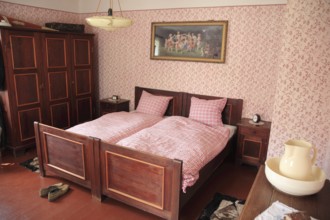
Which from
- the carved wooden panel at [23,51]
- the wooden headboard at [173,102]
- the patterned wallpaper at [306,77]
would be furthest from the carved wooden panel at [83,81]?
the patterned wallpaper at [306,77]

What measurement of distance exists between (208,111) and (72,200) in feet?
6.74

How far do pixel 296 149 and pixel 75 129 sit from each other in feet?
8.35

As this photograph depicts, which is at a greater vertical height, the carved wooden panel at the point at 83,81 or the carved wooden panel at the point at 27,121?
the carved wooden panel at the point at 83,81

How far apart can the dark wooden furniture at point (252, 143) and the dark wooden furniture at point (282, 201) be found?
6.46 feet

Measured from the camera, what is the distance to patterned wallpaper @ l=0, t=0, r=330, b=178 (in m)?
2.21

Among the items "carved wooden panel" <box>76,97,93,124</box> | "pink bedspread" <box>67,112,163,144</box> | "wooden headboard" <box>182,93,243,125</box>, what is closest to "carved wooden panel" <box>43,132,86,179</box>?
"pink bedspread" <box>67,112,163,144</box>

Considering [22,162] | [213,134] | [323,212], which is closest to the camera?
[323,212]

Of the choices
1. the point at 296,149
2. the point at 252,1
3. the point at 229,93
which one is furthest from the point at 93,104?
the point at 296,149

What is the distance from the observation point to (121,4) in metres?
4.28

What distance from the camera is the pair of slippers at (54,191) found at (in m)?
2.57

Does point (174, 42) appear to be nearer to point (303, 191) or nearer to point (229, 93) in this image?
point (229, 93)

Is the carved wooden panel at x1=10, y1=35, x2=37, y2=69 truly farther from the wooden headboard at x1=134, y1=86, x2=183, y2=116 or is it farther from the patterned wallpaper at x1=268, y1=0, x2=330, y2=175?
the patterned wallpaper at x1=268, y1=0, x2=330, y2=175

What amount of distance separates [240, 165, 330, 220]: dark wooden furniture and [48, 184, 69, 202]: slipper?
213cm

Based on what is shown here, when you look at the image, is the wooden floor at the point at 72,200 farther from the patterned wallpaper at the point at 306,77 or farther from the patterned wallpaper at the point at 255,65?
the patterned wallpaper at the point at 306,77
